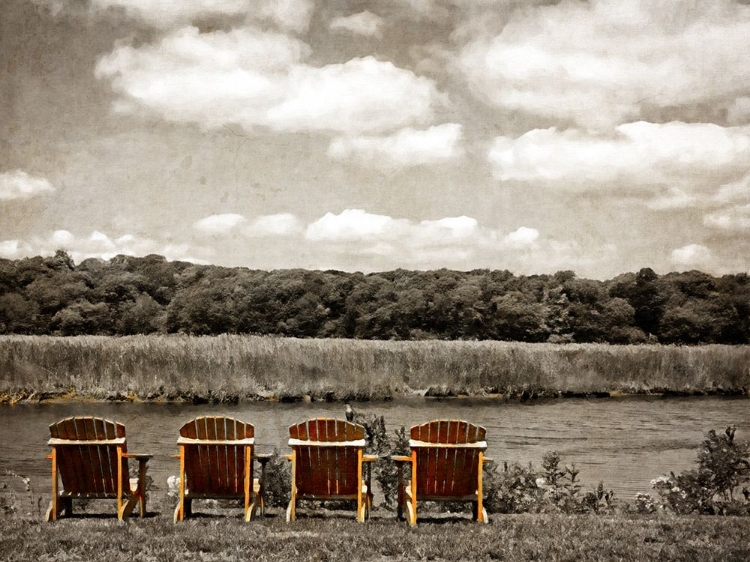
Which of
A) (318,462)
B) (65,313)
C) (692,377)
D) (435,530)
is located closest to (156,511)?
(318,462)

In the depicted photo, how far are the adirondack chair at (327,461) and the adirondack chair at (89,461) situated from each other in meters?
1.05

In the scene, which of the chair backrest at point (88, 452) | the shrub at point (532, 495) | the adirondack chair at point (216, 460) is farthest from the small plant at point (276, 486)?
the shrub at point (532, 495)

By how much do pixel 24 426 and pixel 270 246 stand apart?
14.0 ft

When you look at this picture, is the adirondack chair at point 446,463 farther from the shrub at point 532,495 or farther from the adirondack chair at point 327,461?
the shrub at point 532,495

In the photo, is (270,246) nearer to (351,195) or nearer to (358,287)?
(351,195)

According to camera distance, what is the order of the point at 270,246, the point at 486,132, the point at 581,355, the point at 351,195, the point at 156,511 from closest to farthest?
the point at 156,511, the point at 486,132, the point at 351,195, the point at 270,246, the point at 581,355

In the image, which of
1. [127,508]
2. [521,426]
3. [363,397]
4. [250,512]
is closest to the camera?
[250,512]

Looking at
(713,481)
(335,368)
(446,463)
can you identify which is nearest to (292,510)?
(446,463)

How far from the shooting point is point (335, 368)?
1496 cm

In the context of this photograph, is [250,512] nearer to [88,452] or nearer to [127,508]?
[127,508]

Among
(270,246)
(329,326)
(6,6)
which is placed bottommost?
(329,326)

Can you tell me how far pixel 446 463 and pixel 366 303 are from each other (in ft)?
36.0

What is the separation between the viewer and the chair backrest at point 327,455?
5.34 m

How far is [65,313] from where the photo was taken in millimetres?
15125
